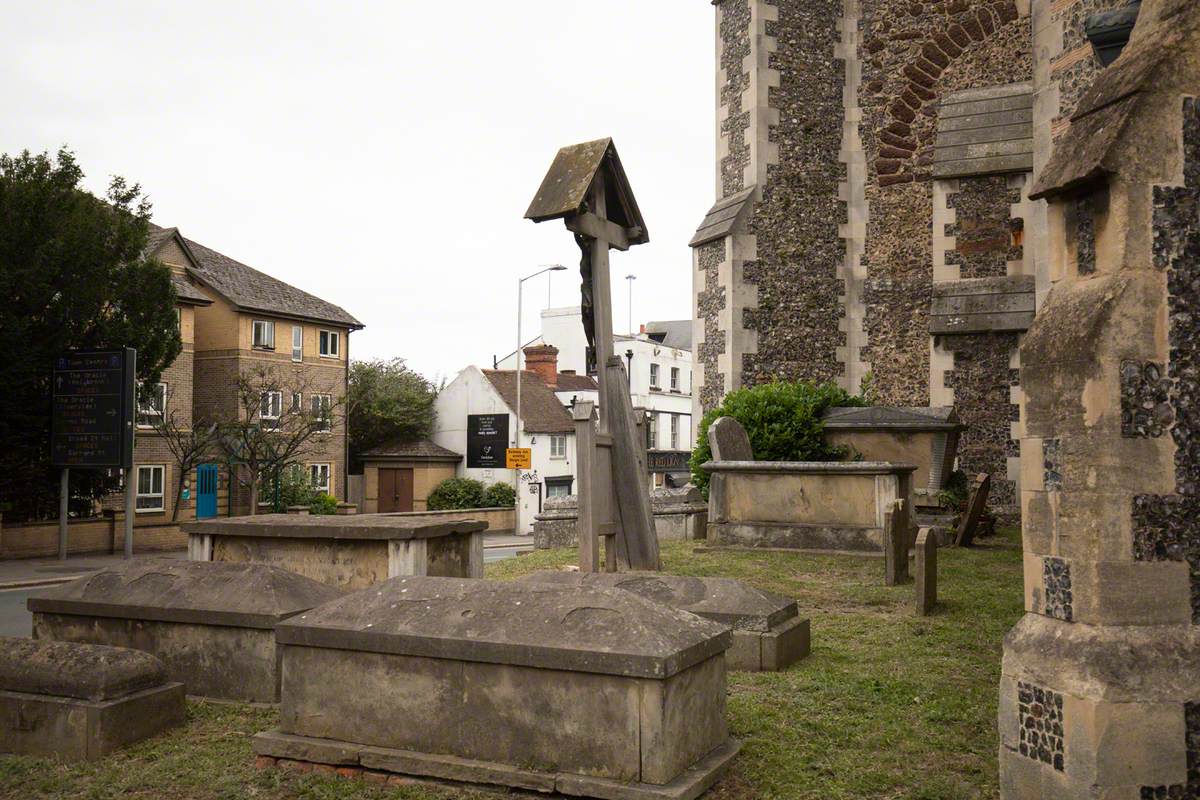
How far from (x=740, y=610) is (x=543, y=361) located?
4072 centimetres

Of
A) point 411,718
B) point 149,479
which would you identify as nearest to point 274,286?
point 149,479

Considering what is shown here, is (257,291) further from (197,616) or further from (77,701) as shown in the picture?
(77,701)

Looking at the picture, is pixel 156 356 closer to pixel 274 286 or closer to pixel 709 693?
pixel 274 286

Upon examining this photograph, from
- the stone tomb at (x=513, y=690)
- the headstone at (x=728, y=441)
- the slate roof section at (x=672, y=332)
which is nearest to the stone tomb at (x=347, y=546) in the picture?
the stone tomb at (x=513, y=690)

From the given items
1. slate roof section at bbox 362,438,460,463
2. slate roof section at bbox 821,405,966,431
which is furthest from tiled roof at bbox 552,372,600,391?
slate roof section at bbox 821,405,966,431

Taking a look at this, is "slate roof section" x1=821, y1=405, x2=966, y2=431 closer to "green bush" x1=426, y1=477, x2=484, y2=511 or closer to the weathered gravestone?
the weathered gravestone

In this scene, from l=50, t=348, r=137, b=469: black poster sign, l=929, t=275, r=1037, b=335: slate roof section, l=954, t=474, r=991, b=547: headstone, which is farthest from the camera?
l=50, t=348, r=137, b=469: black poster sign

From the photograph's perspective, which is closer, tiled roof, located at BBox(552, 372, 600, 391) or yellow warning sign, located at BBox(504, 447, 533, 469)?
yellow warning sign, located at BBox(504, 447, 533, 469)

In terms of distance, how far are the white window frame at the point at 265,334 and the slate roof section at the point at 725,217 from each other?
22.1 metres

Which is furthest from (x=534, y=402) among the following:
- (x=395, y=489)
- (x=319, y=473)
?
(x=319, y=473)

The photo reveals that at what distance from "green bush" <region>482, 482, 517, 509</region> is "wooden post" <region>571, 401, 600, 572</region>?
107 feet

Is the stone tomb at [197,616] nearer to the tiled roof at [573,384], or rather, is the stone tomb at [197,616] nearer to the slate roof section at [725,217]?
the slate roof section at [725,217]

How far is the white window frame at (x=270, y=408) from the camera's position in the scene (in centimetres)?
3497

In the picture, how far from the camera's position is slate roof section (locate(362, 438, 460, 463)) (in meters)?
44.0
